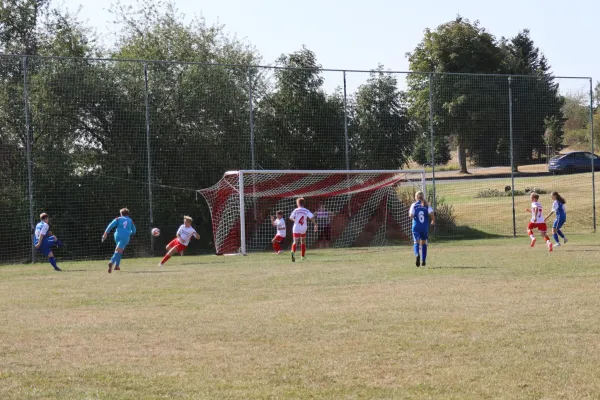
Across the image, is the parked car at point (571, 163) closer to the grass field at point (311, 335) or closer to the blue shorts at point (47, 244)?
the grass field at point (311, 335)

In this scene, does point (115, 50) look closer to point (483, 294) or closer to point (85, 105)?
point (85, 105)

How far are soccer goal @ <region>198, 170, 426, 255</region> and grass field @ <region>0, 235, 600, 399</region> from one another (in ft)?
33.4

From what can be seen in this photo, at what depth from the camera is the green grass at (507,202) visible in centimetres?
3481

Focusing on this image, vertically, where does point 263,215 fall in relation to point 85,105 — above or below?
below

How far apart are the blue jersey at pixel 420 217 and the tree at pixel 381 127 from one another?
12311mm

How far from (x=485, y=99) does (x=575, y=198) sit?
8.25 meters

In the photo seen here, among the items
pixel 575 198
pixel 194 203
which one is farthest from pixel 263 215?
pixel 575 198

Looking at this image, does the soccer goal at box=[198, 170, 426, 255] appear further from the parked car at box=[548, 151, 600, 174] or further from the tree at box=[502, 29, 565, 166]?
the parked car at box=[548, 151, 600, 174]

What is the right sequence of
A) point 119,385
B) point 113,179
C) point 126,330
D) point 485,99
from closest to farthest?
1. point 119,385
2. point 126,330
3. point 113,179
4. point 485,99

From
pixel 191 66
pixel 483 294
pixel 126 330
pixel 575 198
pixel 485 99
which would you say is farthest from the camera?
pixel 575 198

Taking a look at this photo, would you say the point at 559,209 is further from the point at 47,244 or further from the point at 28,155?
the point at 28,155

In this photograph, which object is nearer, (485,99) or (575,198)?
(485,99)

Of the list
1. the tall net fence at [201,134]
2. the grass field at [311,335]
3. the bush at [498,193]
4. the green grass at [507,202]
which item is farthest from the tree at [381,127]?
the grass field at [311,335]

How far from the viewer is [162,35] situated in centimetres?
3553
